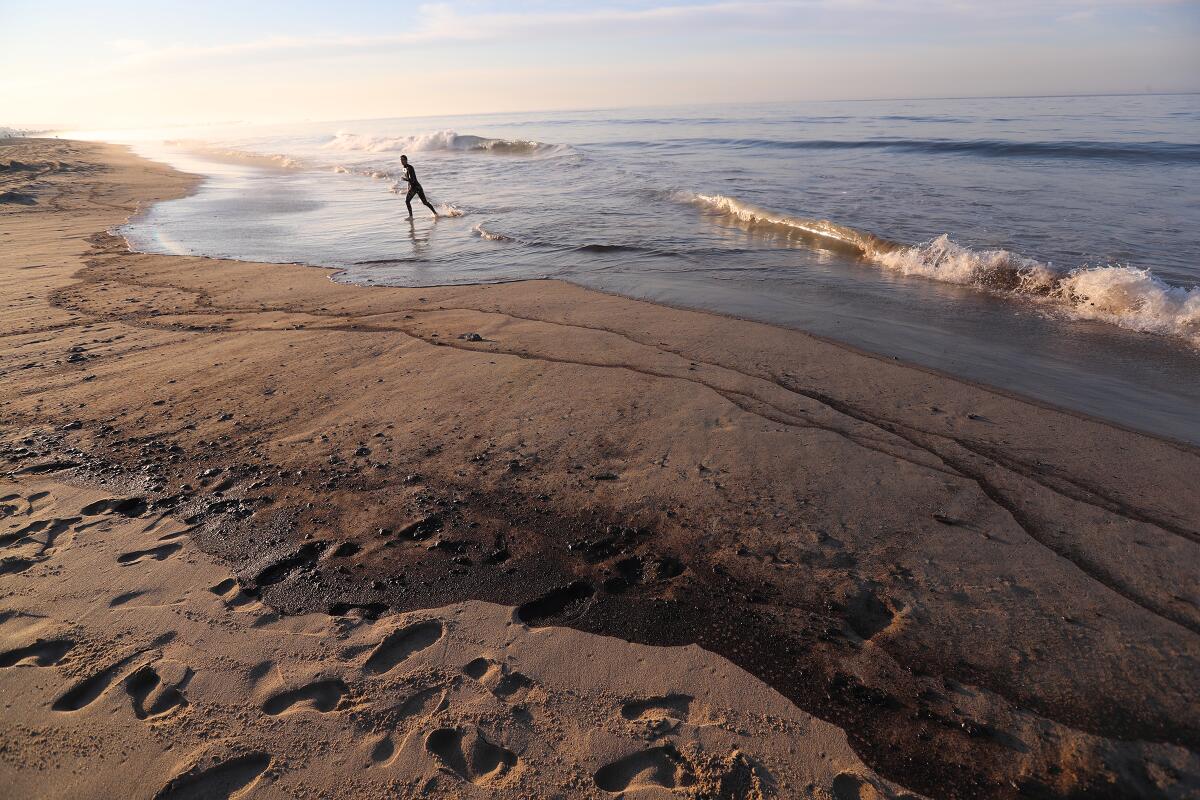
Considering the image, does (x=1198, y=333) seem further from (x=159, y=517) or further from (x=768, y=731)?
(x=159, y=517)

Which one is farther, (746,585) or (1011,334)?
(1011,334)

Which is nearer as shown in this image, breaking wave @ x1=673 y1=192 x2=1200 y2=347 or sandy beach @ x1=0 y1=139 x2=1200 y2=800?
sandy beach @ x1=0 y1=139 x2=1200 y2=800

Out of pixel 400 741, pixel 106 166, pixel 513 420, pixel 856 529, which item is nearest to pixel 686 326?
pixel 513 420

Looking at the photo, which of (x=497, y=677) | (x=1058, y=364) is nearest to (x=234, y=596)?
(x=497, y=677)

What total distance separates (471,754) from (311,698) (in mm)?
643

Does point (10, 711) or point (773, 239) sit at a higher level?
point (773, 239)

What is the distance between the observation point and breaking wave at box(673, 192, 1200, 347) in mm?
5996

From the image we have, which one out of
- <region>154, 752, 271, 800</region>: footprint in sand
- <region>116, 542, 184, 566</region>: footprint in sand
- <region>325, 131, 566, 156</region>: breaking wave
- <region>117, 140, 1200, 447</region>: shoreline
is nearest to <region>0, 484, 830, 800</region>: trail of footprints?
<region>154, 752, 271, 800</region>: footprint in sand

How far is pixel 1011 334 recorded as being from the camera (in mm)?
5984

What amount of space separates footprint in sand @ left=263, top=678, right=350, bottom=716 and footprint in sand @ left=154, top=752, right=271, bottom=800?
6.5 inches

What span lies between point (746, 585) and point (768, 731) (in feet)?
2.29

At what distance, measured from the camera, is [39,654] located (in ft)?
7.39

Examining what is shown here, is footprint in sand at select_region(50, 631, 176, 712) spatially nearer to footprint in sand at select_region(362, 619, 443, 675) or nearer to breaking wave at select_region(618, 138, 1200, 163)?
footprint in sand at select_region(362, 619, 443, 675)

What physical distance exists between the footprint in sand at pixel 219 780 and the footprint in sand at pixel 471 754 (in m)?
0.53
